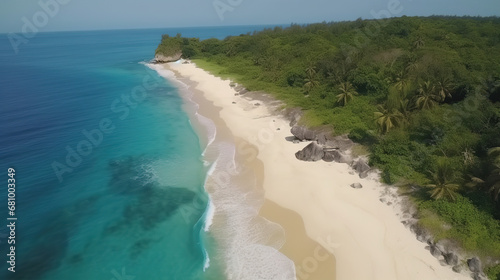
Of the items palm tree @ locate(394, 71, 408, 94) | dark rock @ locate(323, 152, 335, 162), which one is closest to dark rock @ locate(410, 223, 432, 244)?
dark rock @ locate(323, 152, 335, 162)

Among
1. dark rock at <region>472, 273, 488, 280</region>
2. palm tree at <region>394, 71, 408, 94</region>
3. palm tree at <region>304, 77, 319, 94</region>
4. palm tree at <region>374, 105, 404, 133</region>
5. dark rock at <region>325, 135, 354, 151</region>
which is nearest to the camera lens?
dark rock at <region>472, 273, 488, 280</region>

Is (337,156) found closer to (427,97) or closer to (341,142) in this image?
(341,142)

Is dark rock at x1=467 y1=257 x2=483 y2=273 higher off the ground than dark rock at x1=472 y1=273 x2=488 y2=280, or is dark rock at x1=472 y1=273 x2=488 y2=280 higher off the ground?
dark rock at x1=467 y1=257 x2=483 y2=273

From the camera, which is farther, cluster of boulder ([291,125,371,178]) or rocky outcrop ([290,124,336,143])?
rocky outcrop ([290,124,336,143])

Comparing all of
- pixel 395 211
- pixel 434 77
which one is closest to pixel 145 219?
pixel 395 211

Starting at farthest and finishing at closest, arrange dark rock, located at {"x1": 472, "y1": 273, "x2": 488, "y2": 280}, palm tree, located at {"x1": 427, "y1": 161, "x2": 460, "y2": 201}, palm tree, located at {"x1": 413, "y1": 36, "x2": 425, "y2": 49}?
palm tree, located at {"x1": 413, "y1": 36, "x2": 425, "y2": 49}, palm tree, located at {"x1": 427, "y1": 161, "x2": 460, "y2": 201}, dark rock, located at {"x1": 472, "y1": 273, "x2": 488, "y2": 280}

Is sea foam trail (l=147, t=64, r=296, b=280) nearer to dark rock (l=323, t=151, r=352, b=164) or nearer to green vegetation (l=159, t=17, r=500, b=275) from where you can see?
dark rock (l=323, t=151, r=352, b=164)

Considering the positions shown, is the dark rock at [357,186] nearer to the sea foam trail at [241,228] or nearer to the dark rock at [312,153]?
the dark rock at [312,153]
